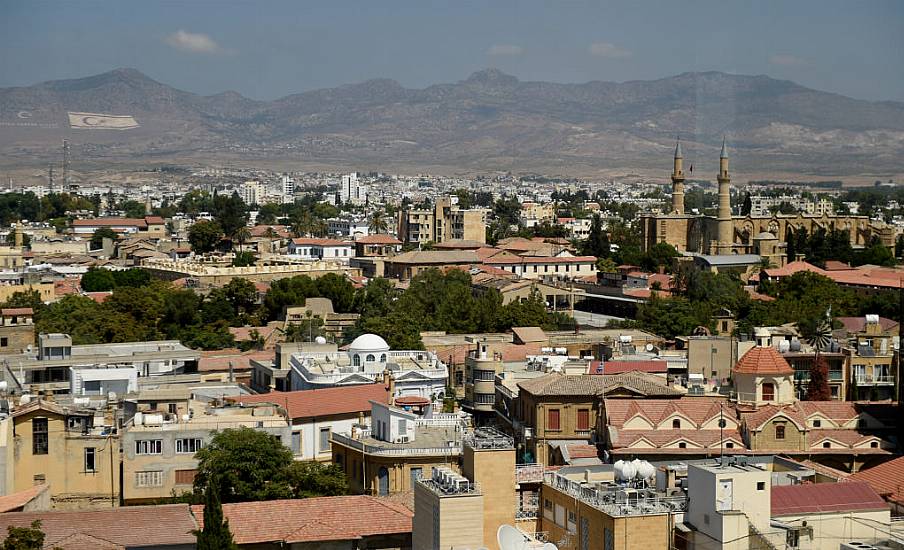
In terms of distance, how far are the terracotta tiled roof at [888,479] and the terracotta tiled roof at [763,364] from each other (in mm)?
4518

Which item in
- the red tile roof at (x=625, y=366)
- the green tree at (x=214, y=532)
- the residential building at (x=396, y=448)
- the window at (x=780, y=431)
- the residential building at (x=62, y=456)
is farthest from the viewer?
the red tile roof at (x=625, y=366)

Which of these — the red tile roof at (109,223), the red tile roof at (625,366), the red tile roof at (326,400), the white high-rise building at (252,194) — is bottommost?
the red tile roof at (326,400)

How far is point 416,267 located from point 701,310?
2043 centimetres

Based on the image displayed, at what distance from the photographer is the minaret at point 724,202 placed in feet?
224

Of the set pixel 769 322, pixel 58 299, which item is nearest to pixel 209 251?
pixel 58 299

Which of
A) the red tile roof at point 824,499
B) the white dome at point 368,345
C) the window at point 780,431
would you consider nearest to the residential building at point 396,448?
the window at point 780,431

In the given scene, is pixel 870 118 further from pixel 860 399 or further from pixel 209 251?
pixel 860 399

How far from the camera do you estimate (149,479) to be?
20.7m

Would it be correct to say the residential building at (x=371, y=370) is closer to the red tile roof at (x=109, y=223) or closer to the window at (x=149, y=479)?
the window at (x=149, y=479)

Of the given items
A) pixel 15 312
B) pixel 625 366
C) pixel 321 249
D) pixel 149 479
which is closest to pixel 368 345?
pixel 625 366

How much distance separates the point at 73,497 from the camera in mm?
20297

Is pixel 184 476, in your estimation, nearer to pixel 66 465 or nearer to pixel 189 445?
pixel 189 445

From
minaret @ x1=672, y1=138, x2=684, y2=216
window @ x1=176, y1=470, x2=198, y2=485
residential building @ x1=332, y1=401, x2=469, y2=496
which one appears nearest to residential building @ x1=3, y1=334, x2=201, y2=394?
window @ x1=176, y1=470, x2=198, y2=485

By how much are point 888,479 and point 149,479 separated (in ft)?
32.0
